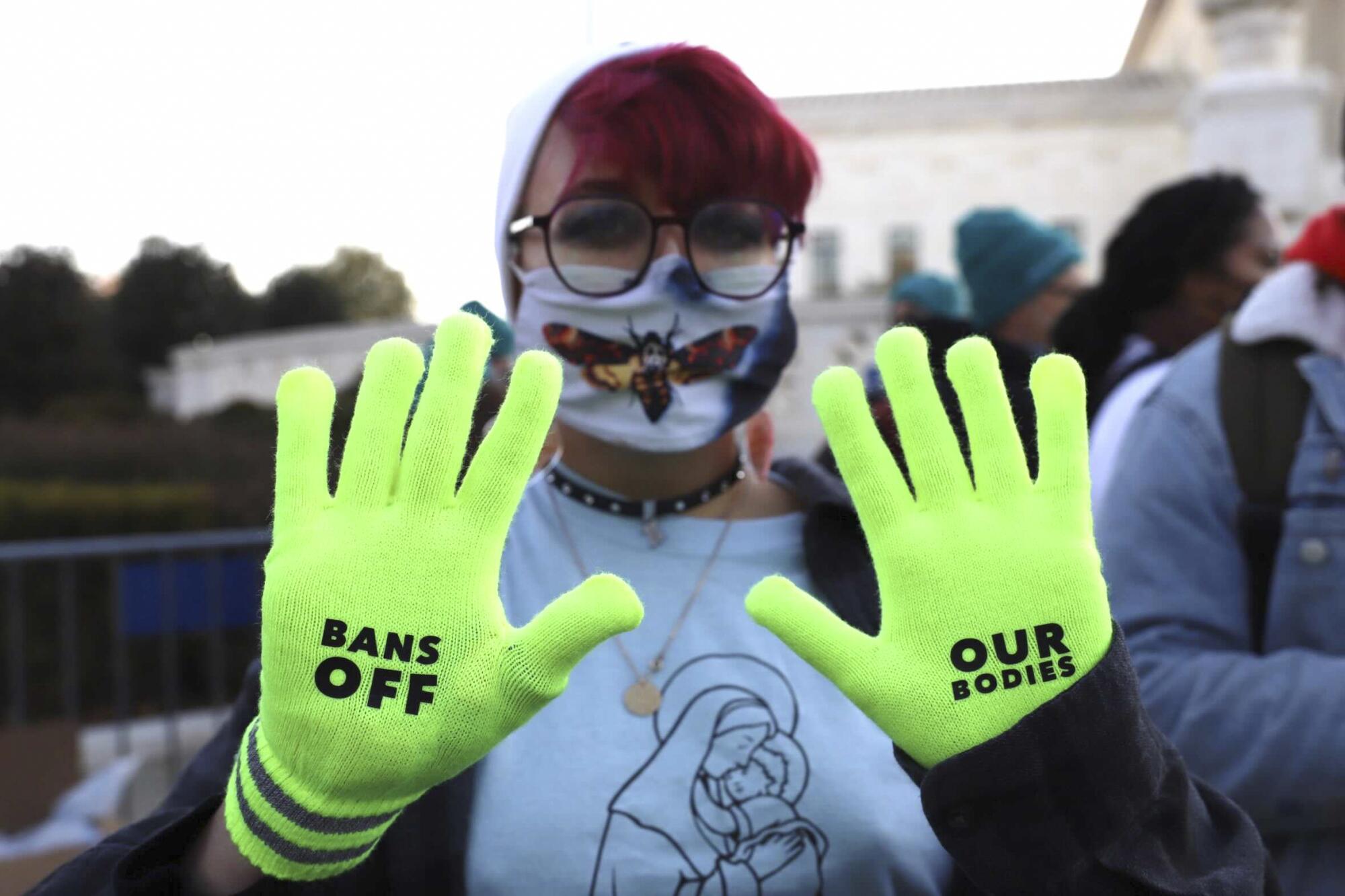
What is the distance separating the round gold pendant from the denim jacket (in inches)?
31.0

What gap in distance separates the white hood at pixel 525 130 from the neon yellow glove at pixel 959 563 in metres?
0.69

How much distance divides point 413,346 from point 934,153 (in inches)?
920

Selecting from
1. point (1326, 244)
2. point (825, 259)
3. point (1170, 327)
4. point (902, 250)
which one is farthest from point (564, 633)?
point (825, 259)

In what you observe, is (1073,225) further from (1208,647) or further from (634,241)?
(634,241)

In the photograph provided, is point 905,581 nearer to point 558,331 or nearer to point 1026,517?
point 1026,517

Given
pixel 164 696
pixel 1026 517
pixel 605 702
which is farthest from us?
Result: pixel 164 696

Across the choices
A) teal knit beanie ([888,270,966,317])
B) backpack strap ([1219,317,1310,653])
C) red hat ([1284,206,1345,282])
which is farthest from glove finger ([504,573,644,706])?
teal knit beanie ([888,270,966,317])

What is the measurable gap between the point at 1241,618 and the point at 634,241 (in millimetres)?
1126

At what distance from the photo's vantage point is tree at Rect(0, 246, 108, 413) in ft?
73.9

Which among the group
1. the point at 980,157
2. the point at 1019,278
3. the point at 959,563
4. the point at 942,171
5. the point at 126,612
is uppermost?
the point at 959,563

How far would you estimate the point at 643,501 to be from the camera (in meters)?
1.72

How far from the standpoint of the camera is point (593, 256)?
1688 mm

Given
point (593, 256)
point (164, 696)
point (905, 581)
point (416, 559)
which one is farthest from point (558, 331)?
point (164, 696)

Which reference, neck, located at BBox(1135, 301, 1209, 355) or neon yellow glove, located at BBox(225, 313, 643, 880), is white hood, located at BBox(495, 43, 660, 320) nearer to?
neon yellow glove, located at BBox(225, 313, 643, 880)
